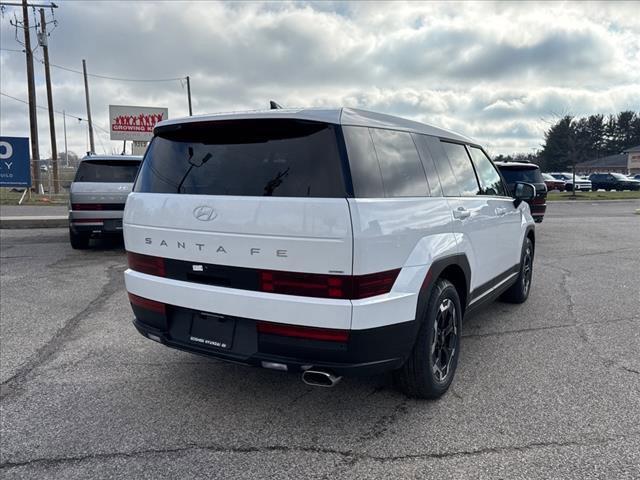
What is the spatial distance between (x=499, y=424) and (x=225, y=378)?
1990mm

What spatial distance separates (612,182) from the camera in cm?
4103

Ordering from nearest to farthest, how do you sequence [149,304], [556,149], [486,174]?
[149,304] < [486,174] < [556,149]

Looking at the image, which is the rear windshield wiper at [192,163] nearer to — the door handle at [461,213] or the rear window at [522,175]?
the door handle at [461,213]

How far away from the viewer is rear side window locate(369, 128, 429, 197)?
3.00m

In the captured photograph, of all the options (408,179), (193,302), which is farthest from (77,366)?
(408,179)

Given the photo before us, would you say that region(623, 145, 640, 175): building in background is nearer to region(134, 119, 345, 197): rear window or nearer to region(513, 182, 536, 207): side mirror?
region(513, 182, 536, 207): side mirror

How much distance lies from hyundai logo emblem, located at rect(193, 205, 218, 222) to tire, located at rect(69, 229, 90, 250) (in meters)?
7.37

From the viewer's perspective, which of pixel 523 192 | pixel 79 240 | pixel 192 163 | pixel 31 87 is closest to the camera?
pixel 192 163

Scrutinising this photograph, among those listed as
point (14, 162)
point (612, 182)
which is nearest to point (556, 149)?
point (612, 182)

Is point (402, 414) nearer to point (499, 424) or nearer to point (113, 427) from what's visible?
point (499, 424)

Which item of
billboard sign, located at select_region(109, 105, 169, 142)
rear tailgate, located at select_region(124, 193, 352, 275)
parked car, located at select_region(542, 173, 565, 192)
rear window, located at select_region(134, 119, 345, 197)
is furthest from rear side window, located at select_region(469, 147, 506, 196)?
parked car, located at select_region(542, 173, 565, 192)

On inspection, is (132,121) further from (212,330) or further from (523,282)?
(212,330)

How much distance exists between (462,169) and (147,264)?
262 cm

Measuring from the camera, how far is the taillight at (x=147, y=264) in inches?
127
